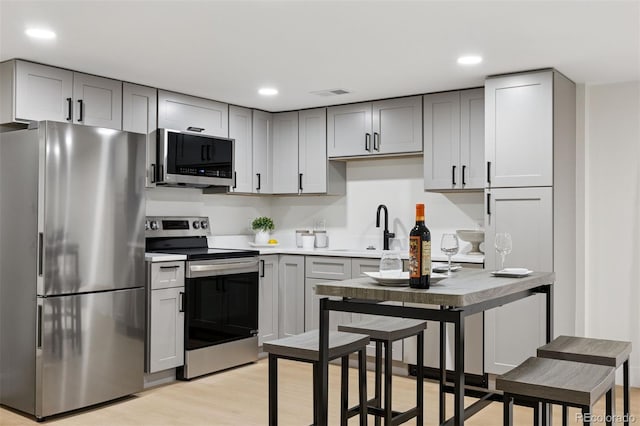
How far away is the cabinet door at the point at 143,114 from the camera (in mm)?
4559

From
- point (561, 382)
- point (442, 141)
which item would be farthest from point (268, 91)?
point (561, 382)

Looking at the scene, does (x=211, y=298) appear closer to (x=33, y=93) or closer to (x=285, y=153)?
(x=285, y=153)

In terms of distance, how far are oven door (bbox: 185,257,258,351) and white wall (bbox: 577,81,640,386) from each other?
8.47 feet

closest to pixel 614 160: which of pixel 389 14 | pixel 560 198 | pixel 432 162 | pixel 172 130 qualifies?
pixel 560 198

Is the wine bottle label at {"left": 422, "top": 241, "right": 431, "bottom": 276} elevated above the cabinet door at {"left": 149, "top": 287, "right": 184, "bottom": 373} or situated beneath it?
elevated above

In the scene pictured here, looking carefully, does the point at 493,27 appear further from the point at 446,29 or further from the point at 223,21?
the point at 223,21

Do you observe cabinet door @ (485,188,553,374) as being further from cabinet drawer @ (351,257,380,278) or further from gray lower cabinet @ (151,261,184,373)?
gray lower cabinet @ (151,261,184,373)

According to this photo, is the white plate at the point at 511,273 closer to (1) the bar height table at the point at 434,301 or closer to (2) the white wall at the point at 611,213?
(1) the bar height table at the point at 434,301

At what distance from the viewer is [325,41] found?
3.56 m

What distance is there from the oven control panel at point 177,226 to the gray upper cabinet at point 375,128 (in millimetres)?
1316

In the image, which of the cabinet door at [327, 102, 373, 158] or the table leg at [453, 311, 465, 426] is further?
the cabinet door at [327, 102, 373, 158]

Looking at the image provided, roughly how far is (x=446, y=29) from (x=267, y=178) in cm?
287

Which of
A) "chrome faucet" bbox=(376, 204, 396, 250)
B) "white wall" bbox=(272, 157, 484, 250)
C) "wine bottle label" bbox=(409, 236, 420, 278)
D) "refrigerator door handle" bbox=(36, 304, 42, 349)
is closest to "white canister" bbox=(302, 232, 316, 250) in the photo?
"white wall" bbox=(272, 157, 484, 250)

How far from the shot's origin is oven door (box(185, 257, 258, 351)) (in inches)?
181
